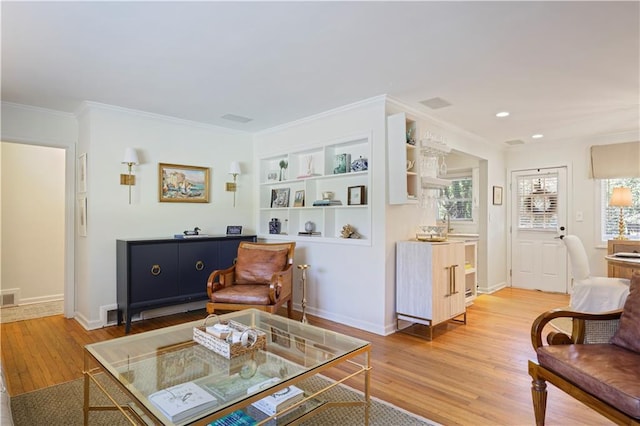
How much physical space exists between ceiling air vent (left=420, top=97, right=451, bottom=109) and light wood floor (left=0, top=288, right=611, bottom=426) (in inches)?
93.3

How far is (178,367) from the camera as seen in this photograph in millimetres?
1897

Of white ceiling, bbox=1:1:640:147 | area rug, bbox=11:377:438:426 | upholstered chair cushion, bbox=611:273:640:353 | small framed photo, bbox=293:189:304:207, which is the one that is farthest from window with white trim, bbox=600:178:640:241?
area rug, bbox=11:377:438:426

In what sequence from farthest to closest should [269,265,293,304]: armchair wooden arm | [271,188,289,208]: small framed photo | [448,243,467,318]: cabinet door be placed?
[271,188,289,208]: small framed photo, [448,243,467,318]: cabinet door, [269,265,293,304]: armchair wooden arm

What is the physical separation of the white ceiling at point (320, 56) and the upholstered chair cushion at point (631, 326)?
1645 millimetres

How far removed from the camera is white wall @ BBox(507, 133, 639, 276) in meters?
5.14

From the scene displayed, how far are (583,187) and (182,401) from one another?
6039 mm

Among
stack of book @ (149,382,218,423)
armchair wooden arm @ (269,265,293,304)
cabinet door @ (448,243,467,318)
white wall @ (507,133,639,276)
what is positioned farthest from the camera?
white wall @ (507,133,639,276)

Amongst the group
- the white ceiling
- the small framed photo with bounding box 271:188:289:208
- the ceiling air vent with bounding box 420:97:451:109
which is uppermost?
the white ceiling

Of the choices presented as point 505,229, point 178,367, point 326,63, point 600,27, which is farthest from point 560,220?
point 178,367

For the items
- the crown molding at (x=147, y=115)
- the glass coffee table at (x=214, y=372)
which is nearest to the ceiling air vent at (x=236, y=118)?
→ the crown molding at (x=147, y=115)

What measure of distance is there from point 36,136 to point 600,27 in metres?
5.12

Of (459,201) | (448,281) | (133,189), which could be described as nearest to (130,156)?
(133,189)

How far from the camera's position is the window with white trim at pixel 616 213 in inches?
194

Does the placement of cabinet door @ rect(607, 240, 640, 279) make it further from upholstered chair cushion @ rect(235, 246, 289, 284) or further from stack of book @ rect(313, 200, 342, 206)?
upholstered chair cushion @ rect(235, 246, 289, 284)
